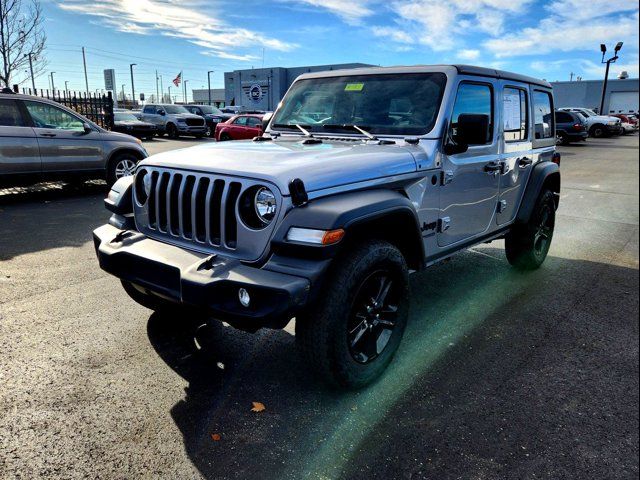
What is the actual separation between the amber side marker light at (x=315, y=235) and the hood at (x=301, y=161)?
230mm

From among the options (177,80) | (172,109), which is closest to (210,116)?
(172,109)

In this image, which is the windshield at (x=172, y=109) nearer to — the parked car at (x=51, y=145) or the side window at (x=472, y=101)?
the parked car at (x=51, y=145)

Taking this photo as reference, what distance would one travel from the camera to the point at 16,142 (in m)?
8.51

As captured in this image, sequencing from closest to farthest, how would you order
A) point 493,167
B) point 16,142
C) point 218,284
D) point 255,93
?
point 218,284 → point 493,167 → point 16,142 → point 255,93

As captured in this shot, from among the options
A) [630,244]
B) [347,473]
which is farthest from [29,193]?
[630,244]

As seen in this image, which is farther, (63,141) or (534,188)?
(63,141)

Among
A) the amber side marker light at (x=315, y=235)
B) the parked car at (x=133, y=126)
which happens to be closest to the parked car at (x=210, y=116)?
the parked car at (x=133, y=126)

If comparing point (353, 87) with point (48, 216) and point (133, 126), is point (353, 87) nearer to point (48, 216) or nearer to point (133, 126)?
point (48, 216)

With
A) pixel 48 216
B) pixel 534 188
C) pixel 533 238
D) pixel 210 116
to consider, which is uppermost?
pixel 210 116

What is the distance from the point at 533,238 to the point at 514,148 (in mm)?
1072

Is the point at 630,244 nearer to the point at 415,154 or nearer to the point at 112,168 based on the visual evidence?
the point at 415,154

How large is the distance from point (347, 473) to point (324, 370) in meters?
0.57

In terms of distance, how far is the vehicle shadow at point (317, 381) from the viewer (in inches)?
102

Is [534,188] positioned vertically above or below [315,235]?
below
